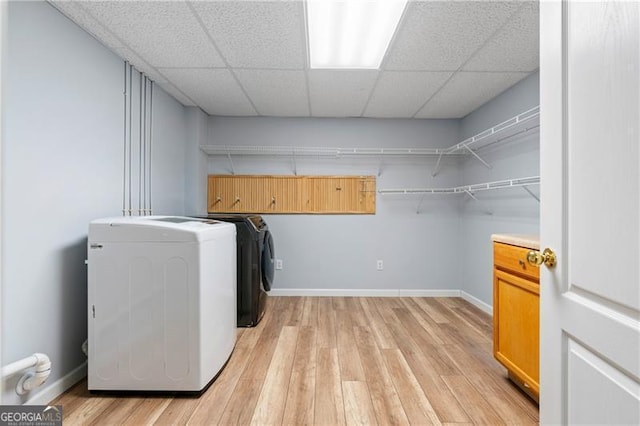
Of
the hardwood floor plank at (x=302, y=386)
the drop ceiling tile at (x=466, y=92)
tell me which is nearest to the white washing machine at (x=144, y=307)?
the hardwood floor plank at (x=302, y=386)

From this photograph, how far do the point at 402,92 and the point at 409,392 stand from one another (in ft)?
7.75

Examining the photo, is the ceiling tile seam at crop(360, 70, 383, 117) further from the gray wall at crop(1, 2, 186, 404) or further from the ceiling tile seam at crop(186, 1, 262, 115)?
the gray wall at crop(1, 2, 186, 404)

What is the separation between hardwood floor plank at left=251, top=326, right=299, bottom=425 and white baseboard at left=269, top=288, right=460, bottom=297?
1142 mm

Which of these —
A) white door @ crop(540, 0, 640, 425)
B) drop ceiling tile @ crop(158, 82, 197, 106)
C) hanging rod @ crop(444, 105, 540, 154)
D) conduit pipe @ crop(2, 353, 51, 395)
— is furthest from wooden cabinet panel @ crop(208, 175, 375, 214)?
white door @ crop(540, 0, 640, 425)

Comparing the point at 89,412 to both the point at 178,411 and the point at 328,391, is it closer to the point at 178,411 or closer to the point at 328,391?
the point at 178,411

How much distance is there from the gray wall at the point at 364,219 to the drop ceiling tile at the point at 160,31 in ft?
4.53

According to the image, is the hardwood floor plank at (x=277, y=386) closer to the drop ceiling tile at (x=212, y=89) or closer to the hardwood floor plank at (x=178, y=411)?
the hardwood floor plank at (x=178, y=411)

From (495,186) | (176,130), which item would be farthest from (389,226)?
(176,130)

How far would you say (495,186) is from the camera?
99.8 inches

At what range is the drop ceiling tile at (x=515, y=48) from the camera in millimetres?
1698

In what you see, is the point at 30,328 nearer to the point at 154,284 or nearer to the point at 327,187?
the point at 154,284

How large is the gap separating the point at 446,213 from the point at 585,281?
9.72ft

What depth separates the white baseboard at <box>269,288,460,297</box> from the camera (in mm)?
3557

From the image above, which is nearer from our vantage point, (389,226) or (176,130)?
(176,130)
